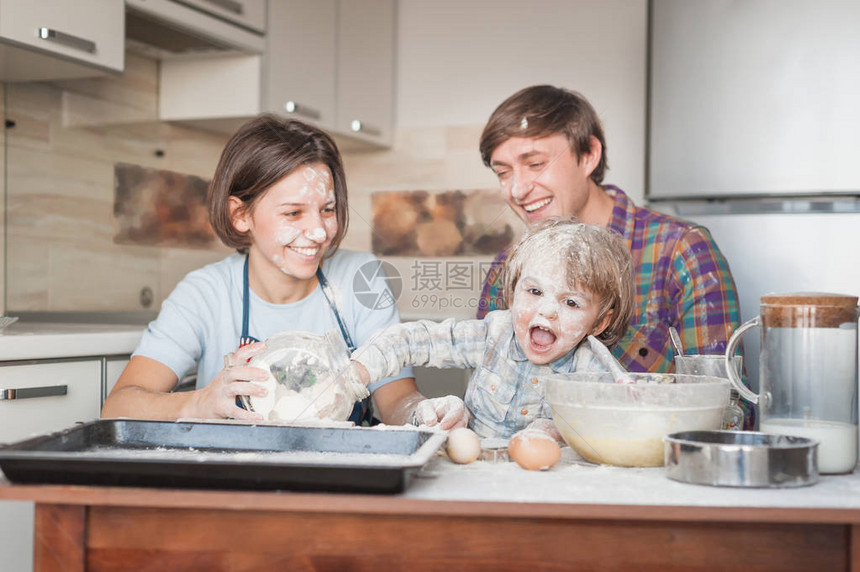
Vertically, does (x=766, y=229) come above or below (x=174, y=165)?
below

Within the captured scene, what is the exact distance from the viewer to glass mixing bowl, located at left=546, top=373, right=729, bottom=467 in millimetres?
844

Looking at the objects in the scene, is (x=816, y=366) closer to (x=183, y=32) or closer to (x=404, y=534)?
(x=404, y=534)

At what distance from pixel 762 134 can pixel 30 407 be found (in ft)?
5.95

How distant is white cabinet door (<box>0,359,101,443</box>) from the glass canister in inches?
44.9

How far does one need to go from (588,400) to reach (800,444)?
20 centimetres

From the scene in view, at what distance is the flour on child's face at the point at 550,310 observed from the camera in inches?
42.9

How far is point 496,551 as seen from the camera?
704mm

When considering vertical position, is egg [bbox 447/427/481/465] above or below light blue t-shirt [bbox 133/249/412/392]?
below

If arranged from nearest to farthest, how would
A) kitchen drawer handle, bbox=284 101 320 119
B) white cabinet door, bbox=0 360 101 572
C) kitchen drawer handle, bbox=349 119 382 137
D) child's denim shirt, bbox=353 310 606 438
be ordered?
child's denim shirt, bbox=353 310 606 438
white cabinet door, bbox=0 360 101 572
kitchen drawer handle, bbox=284 101 320 119
kitchen drawer handle, bbox=349 119 382 137

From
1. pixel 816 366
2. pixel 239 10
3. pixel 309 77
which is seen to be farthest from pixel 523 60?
pixel 816 366

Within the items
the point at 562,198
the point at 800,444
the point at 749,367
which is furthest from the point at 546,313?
the point at 749,367

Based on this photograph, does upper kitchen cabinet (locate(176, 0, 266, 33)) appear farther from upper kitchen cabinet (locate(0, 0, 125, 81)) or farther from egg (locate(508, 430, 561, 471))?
egg (locate(508, 430, 561, 471))

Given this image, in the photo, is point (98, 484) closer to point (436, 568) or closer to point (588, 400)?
point (436, 568)

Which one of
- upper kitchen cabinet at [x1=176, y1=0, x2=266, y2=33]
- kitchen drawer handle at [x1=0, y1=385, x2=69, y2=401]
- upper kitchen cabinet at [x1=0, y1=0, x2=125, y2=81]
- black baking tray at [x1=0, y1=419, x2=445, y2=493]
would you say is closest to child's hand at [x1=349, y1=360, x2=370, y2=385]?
black baking tray at [x1=0, y1=419, x2=445, y2=493]
